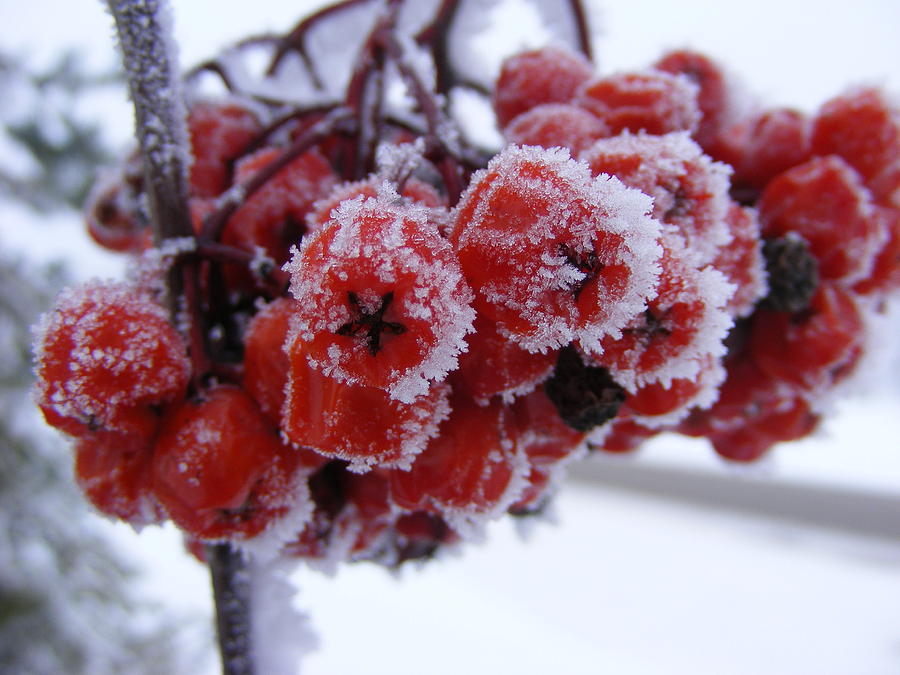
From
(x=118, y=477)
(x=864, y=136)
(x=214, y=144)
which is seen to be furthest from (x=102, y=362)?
(x=864, y=136)

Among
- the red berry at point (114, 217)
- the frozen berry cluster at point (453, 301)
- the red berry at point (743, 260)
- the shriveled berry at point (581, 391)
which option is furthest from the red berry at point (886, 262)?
the red berry at point (114, 217)

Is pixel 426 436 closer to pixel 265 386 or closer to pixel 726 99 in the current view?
pixel 265 386

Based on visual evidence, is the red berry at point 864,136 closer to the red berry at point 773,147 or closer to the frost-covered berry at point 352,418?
the red berry at point 773,147

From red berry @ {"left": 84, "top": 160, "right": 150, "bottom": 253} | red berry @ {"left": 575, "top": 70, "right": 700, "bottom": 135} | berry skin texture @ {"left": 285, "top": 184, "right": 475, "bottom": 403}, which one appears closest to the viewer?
berry skin texture @ {"left": 285, "top": 184, "right": 475, "bottom": 403}

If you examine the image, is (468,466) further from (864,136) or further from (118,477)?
(864,136)

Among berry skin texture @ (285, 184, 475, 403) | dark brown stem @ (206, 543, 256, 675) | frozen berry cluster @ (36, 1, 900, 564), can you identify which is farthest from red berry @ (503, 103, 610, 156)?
dark brown stem @ (206, 543, 256, 675)

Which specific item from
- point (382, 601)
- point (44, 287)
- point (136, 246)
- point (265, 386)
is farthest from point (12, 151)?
point (265, 386)

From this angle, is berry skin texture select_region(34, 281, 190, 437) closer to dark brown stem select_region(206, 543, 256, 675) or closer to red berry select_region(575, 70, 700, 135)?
dark brown stem select_region(206, 543, 256, 675)
